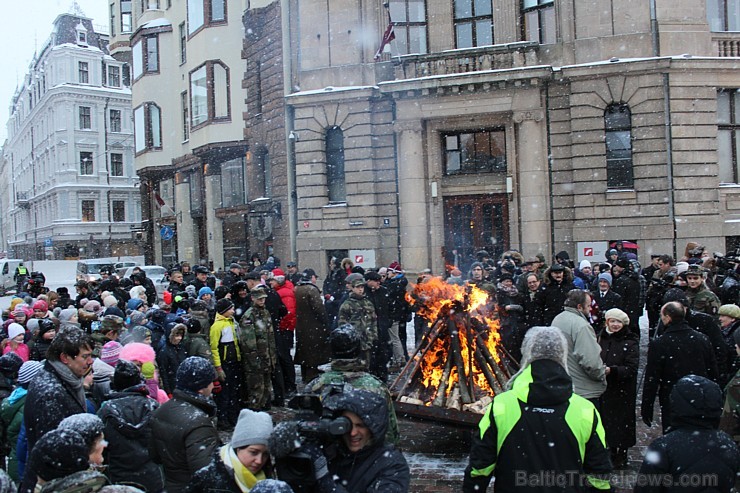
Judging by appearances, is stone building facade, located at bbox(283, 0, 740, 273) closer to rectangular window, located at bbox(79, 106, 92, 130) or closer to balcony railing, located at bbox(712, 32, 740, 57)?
balcony railing, located at bbox(712, 32, 740, 57)

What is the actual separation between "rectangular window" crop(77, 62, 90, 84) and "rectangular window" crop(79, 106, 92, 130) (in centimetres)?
244

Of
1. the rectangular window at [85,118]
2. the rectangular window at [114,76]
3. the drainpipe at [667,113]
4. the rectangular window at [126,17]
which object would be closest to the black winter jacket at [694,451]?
the drainpipe at [667,113]

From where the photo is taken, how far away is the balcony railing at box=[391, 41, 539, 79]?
21266 millimetres

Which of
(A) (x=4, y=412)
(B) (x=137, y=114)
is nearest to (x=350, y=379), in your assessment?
(A) (x=4, y=412)

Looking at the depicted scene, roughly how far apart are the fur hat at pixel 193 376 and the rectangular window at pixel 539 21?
796 inches

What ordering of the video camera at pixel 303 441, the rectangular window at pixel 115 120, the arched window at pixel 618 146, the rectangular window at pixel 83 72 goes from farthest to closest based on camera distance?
the rectangular window at pixel 115 120 < the rectangular window at pixel 83 72 < the arched window at pixel 618 146 < the video camera at pixel 303 441

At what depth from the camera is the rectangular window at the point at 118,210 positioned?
201ft

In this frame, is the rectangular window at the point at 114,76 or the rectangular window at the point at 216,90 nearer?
the rectangular window at the point at 216,90

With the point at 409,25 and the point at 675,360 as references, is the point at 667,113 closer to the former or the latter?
the point at 409,25

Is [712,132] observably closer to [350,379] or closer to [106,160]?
[350,379]

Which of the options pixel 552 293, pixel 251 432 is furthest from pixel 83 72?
pixel 251 432

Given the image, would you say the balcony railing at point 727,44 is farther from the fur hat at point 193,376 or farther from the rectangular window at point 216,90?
the fur hat at point 193,376

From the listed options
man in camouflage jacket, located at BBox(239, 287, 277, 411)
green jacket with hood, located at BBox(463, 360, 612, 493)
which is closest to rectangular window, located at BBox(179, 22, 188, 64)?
man in camouflage jacket, located at BBox(239, 287, 277, 411)

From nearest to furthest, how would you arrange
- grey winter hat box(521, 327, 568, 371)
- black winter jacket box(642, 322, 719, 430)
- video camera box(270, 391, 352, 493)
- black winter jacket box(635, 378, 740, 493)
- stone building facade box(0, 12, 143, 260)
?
video camera box(270, 391, 352, 493) < black winter jacket box(635, 378, 740, 493) < grey winter hat box(521, 327, 568, 371) < black winter jacket box(642, 322, 719, 430) < stone building facade box(0, 12, 143, 260)
